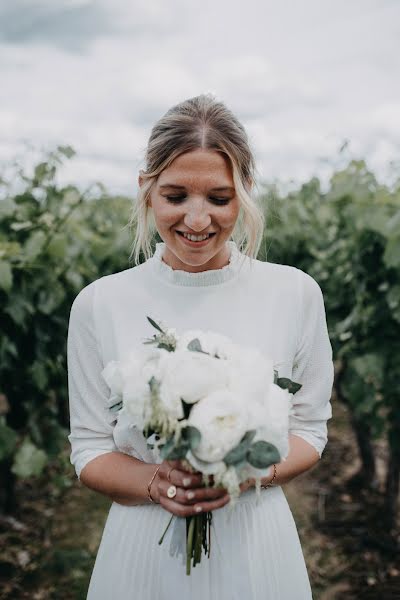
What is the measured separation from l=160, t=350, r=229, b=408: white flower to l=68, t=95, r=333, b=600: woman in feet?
1.30

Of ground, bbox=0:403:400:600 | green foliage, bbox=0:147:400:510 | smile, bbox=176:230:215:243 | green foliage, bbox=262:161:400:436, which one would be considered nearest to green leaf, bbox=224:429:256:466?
smile, bbox=176:230:215:243

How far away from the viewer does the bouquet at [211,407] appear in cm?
125

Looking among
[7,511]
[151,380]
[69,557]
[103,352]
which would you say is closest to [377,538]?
[69,557]

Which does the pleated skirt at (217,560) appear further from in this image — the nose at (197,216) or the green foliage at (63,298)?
the green foliage at (63,298)

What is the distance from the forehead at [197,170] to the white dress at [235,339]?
0.32 m

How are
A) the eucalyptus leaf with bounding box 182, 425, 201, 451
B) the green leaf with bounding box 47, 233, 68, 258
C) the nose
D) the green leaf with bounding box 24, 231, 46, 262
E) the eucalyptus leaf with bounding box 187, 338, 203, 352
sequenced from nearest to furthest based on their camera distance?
the eucalyptus leaf with bounding box 182, 425, 201, 451 < the eucalyptus leaf with bounding box 187, 338, 203, 352 < the nose < the green leaf with bounding box 24, 231, 46, 262 < the green leaf with bounding box 47, 233, 68, 258

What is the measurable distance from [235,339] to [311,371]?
273mm

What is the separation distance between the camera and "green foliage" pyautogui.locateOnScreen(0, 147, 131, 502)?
3.47 m

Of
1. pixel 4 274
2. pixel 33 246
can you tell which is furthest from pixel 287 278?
pixel 33 246

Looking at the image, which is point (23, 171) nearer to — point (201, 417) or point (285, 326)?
point (285, 326)

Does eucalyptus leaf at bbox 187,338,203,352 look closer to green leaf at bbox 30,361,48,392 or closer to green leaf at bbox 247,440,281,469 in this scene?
green leaf at bbox 247,440,281,469

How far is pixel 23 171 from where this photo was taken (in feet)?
13.2

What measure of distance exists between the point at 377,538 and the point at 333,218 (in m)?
2.76

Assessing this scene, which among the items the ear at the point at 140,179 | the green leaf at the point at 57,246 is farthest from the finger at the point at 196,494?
the green leaf at the point at 57,246
